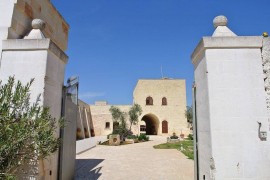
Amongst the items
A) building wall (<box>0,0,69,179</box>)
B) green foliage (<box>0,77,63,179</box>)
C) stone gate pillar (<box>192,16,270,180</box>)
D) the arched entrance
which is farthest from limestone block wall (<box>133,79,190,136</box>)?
green foliage (<box>0,77,63,179</box>)

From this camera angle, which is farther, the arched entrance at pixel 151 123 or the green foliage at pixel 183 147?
the arched entrance at pixel 151 123

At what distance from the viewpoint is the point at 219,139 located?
456cm

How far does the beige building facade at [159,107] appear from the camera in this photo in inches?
1378

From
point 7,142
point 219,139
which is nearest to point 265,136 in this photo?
point 219,139

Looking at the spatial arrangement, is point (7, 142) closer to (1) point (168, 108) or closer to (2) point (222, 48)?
(2) point (222, 48)

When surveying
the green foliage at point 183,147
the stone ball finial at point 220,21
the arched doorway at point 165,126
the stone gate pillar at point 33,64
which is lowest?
the green foliage at point 183,147

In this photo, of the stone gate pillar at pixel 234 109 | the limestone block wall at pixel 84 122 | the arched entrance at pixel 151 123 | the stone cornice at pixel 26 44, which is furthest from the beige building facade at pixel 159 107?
the stone gate pillar at pixel 234 109

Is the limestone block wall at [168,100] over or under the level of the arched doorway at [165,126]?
over

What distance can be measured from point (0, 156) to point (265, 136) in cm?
464

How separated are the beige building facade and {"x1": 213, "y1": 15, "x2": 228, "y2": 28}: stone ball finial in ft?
96.3

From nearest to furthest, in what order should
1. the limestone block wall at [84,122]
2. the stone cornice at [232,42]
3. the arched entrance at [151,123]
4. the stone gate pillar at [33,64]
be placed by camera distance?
the stone cornice at [232,42]
the stone gate pillar at [33,64]
the limestone block wall at [84,122]
the arched entrance at [151,123]

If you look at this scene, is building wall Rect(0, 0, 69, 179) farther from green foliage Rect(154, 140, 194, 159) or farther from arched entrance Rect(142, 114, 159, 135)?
arched entrance Rect(142, 114, 159, 135)

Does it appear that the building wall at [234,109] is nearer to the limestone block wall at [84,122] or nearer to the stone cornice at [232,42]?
the stone cornice at [232,42]

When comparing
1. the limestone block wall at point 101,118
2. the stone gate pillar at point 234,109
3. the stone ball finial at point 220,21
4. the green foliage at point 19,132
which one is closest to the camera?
the green foliage at point 19,132
